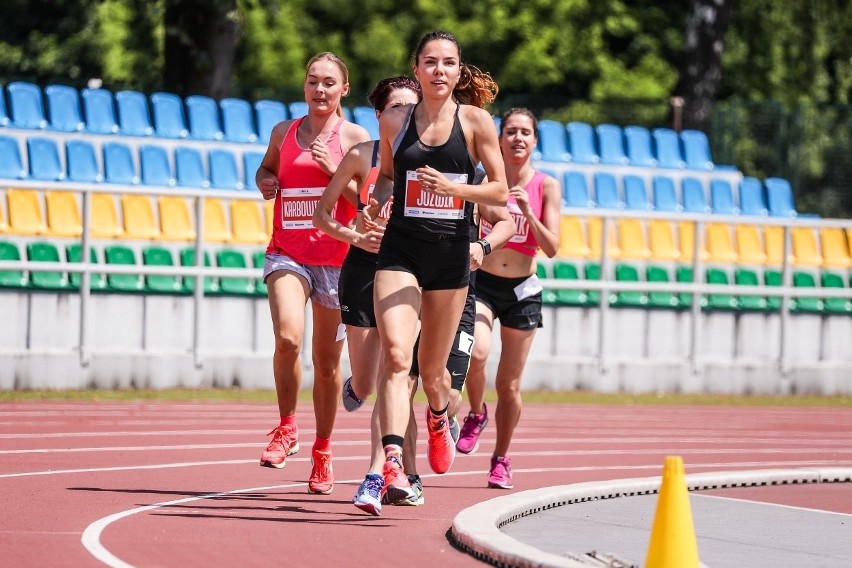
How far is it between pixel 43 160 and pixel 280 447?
410 inches

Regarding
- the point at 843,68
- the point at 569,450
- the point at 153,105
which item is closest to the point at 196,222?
the point at 153,105

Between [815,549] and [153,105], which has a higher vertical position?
[153,105]

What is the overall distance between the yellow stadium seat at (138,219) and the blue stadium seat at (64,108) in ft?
10.1

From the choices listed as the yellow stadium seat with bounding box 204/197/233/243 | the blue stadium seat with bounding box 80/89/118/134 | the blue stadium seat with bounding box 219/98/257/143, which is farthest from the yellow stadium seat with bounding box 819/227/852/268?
the blue stadium seat with bounding box 80/89/118/134

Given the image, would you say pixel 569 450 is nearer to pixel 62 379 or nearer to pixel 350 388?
pixel 350 388

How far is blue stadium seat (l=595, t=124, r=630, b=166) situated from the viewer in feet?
80.5

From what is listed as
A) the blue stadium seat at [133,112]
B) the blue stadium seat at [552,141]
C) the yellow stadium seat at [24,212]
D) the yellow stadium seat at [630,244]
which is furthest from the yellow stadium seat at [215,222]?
the blue stadium seat at [552,141]

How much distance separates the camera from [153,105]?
22.0 meters

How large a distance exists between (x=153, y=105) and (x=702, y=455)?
422 inches

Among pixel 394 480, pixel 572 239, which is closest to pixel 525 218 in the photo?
pixel 394 480

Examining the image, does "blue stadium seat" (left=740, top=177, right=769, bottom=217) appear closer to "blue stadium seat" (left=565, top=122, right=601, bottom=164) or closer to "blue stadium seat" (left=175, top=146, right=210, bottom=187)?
"blue stadium seat" (left=565, top=122, right=601, bottom=164)

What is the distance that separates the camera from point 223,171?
68.4 ft

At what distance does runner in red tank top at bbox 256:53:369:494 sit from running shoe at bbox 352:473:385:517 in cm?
130

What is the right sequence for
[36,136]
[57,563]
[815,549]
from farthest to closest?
[36,136]
[815,549]
[57,563]
